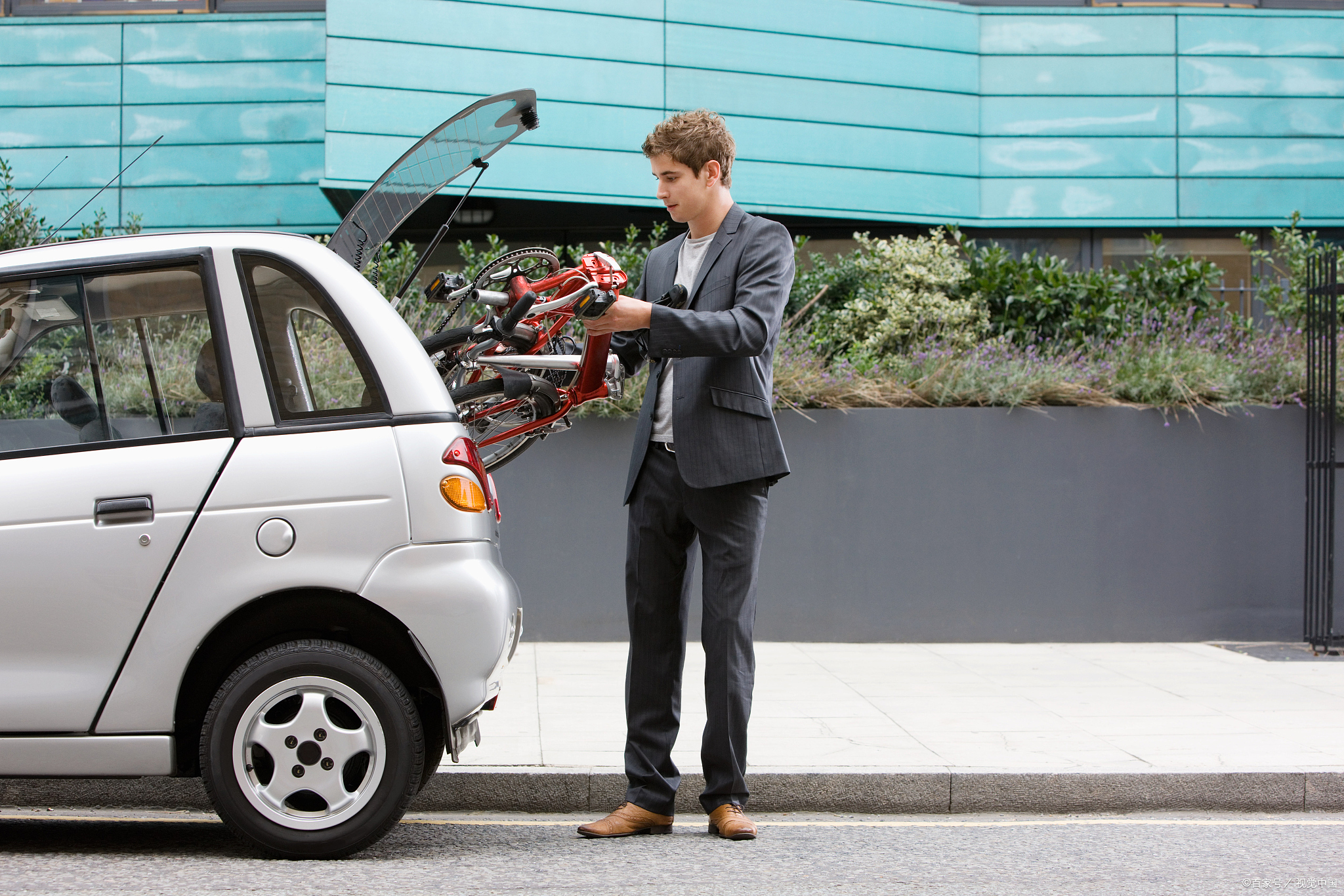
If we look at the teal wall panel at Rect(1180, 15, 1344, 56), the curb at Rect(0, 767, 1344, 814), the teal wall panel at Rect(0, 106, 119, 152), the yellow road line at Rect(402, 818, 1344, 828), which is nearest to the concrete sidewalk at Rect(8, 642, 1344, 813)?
the curb at Rect(0, 767, 1344, 814)

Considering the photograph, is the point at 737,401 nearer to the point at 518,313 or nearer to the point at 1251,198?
the point at 518,313

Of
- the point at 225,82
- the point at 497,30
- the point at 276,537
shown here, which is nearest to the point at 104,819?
the point at 276,537

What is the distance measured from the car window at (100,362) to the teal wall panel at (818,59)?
10.4 meters

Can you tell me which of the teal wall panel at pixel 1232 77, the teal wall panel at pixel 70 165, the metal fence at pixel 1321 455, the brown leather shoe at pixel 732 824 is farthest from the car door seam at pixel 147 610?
the teal wall panel at pixel 1232 77

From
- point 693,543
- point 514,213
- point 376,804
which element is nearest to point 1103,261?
point 514,213

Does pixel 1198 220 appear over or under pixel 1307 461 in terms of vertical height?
over

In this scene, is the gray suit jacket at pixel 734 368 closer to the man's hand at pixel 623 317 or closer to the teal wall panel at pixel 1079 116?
the man's hand at pixel 623 317

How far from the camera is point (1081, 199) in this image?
14.0m

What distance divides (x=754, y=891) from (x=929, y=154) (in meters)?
11.8

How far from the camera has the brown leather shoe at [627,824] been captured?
12.5 ft

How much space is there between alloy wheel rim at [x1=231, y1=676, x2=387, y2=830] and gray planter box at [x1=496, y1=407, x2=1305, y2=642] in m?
4.31

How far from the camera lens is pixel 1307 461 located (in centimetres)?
775

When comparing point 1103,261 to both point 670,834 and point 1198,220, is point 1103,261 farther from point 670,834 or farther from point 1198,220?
point 670,834

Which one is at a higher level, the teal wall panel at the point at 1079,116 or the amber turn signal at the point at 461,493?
the teal wall panel at the point at 1079,116
